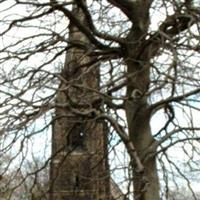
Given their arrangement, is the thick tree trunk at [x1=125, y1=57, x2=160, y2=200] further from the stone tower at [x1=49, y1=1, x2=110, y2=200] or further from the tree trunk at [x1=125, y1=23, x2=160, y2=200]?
the stone tower at [x1=49, y1=1, x2=110, y2=200]

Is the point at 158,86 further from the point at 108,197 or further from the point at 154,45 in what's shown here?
the point at 108,197

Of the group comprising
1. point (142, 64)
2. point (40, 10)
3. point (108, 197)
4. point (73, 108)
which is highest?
point (40, 10)

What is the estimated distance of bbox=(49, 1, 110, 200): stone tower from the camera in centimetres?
1032

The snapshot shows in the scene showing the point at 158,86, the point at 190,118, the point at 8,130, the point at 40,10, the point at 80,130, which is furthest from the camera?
the point at 80,130

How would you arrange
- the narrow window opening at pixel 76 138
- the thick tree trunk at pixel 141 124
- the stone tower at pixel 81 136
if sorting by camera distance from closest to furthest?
the thick tree trunk at pixel 141 124 → the stone tower at pixel 81 136 → the narrow window opening at pixel 76 138

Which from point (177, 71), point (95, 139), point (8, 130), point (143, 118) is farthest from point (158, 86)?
point (95, 139)

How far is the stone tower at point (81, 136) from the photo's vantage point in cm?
1032

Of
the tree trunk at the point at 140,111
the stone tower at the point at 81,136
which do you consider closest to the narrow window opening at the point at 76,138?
the stone tower at the point at 81,136

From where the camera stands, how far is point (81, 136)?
11938 mm

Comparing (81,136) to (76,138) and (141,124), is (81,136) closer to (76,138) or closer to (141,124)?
(76,138)

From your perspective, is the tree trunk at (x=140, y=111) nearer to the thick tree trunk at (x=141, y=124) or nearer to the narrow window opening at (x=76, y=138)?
the thick tree trunk at (x=141, y=124)

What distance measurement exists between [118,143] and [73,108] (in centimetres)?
140

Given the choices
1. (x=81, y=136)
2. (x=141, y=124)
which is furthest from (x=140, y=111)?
(x=81, y=136)

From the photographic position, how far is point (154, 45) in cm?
1018
